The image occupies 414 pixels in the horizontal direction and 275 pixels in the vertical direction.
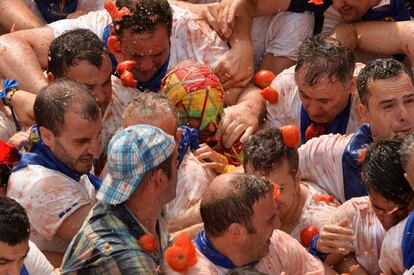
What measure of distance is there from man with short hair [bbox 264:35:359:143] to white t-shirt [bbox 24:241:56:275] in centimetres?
209

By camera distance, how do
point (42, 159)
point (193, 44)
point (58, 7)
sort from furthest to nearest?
point (58, 7) → point (193, 44) → point (42, 159)

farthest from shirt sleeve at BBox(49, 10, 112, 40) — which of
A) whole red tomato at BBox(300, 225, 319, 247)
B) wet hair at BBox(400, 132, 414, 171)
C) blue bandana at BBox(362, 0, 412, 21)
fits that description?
wet hair at BBox(400, 132, 414, 171)

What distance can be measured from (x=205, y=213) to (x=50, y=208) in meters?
0.92

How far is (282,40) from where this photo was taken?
26.8 feet

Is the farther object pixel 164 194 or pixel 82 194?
pixel 82 194

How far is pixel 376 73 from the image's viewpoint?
6.93 meters

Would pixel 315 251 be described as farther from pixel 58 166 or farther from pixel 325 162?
pixel 58 166

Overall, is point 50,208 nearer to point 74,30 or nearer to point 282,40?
point 74,30

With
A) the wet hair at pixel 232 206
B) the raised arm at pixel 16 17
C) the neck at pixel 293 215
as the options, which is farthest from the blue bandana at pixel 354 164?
the raised arm at pixel 16 17

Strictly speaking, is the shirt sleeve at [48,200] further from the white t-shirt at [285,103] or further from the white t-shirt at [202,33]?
the white t-shirt at [202,33]

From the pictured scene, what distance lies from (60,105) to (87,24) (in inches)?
64.6

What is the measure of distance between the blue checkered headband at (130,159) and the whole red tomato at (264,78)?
7.03 ft

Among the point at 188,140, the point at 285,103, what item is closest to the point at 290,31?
the point at 285,103

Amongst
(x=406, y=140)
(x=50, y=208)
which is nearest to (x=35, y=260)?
(x=50, y=208)
